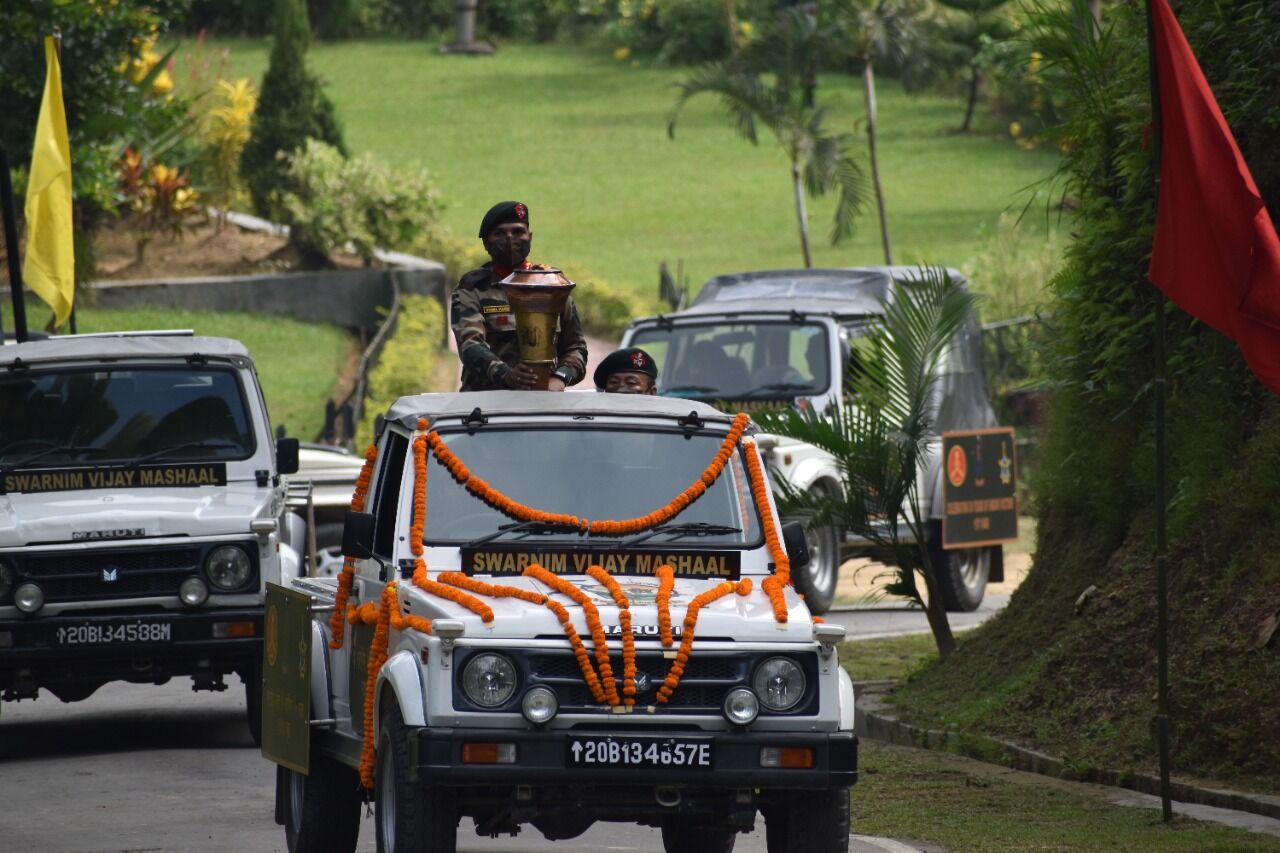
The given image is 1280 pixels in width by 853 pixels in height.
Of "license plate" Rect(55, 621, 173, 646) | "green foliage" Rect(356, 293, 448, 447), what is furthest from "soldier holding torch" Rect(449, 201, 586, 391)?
"green foliage" Rect(356, 293, 448, 447)

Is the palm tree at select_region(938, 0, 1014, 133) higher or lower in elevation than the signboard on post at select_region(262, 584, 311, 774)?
higher

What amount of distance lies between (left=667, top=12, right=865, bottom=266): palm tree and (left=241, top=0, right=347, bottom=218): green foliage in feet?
32.2

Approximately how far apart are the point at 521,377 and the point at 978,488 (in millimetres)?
8068

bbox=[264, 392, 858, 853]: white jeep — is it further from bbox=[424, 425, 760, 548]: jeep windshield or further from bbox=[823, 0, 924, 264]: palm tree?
bbox=[823, 0, 924, 264]: palm tree

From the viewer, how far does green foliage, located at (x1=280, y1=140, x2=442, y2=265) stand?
36.3 meters

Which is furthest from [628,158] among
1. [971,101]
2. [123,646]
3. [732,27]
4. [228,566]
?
[123,646]

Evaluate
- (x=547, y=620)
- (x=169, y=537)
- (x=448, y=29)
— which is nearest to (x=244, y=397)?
(x=169, y=537)

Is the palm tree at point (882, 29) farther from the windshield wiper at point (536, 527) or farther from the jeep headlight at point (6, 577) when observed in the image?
the windshield wiper at point (536, 527)

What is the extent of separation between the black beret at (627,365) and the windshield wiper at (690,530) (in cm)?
203

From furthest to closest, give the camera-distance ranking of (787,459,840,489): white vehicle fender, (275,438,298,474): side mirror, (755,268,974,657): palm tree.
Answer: (787,459,840,489): white vehicle fender < (755,268,974,657): palm tree < (275,438,298,474): side mirror

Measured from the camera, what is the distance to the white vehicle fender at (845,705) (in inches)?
311

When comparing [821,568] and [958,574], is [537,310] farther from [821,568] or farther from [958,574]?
[958,574]

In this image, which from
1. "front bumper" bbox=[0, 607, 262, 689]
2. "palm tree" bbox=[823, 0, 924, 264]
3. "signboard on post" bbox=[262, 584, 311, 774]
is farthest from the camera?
"palm tree" bbox=[823, 0, 924, 264]

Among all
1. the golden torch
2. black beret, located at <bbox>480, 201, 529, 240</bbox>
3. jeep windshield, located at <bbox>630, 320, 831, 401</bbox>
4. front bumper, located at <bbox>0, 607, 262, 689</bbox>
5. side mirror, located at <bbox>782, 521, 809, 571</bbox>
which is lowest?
front bumper, located at <bbox>0, 607, 262, 689</bbox>
